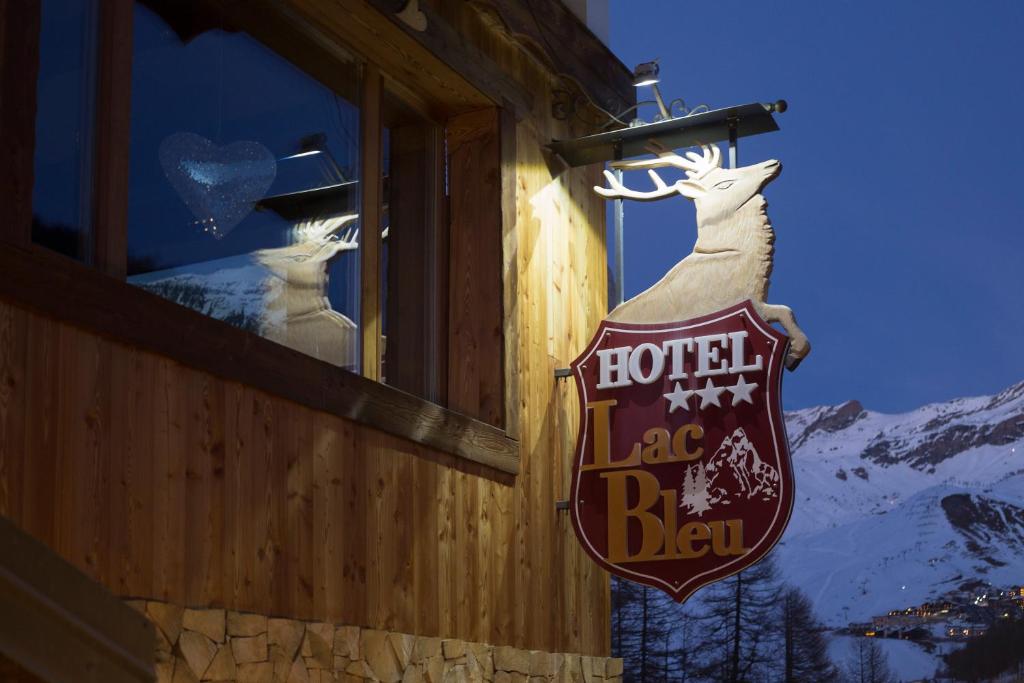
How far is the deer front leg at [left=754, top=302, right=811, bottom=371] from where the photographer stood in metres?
6.20

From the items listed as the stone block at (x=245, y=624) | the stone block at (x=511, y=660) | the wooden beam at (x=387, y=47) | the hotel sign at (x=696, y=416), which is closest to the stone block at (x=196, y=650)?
the stone block at (x=245, y=624)

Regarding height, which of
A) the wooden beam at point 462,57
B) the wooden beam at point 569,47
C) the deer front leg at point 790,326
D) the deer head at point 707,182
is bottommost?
the deer front leg at point 790,326

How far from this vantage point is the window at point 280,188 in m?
4.54

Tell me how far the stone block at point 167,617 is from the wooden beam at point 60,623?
260 centimetres

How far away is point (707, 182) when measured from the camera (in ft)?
22.3

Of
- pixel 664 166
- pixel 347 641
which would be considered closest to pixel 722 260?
pixel 664 166

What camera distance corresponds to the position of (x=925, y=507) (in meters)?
89.7

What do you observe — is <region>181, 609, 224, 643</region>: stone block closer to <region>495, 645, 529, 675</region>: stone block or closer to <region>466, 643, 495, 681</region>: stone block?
<region>466, 643, 495, 681</region>: stone block

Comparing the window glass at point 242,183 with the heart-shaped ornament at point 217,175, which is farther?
the heart-shaped ornament at point 217,175

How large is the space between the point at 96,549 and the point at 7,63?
1433 millimetres

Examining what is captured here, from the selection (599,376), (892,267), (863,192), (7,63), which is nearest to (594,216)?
(599,376)

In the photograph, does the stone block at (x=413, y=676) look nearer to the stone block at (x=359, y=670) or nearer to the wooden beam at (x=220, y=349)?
the stone block at (x=359, y=670)

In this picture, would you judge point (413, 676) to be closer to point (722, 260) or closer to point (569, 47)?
point (722, 260)

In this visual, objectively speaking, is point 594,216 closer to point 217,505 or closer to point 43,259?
point 217,505
